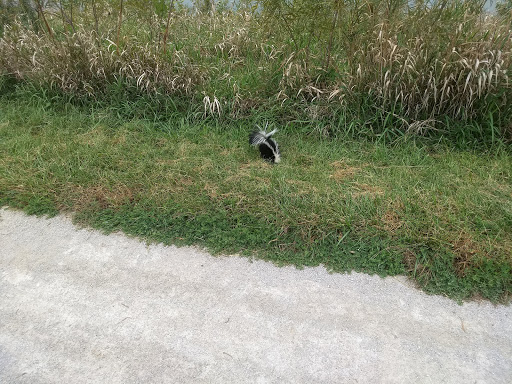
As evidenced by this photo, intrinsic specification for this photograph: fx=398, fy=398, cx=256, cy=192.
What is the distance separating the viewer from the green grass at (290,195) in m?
2.62

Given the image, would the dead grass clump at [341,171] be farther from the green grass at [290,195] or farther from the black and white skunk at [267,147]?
the black and white skunk at [267,147]

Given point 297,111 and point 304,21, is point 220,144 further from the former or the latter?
point 304,21

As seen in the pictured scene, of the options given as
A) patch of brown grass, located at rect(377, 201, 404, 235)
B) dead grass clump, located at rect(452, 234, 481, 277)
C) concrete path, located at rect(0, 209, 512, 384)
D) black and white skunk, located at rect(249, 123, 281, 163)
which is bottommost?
concrete path, located at rect(0, 209, 512, 384)

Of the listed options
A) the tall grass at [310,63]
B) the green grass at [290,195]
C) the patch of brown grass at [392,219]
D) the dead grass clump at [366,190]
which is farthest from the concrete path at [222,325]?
the tall grass at [310,63]

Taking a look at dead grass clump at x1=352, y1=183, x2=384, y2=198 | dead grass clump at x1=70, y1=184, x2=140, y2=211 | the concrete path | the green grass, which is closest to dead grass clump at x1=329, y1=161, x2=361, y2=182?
the green grass

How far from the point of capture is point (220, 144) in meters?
3.95

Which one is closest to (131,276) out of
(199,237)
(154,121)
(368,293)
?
(199,237)

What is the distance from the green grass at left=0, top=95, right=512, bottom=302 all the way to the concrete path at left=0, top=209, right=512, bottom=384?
7.7 inches

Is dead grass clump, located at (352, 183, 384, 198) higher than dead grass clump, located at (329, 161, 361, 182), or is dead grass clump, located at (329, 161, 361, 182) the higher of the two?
dead grass clump, located at (352, 183, 384, 198)

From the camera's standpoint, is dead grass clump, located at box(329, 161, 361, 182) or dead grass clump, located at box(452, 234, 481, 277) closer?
dead grass clump, located at box(452, 234, 481, 277)

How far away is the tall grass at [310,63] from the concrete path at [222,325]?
2026 mm

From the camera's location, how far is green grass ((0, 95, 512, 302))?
2.62 metres

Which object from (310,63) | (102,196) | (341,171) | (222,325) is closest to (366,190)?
(341,171)

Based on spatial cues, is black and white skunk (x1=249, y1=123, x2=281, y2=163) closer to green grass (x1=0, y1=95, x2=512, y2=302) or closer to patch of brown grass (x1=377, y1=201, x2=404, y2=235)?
green grass (x1=0, y1=95, x2=512, y2=302)
